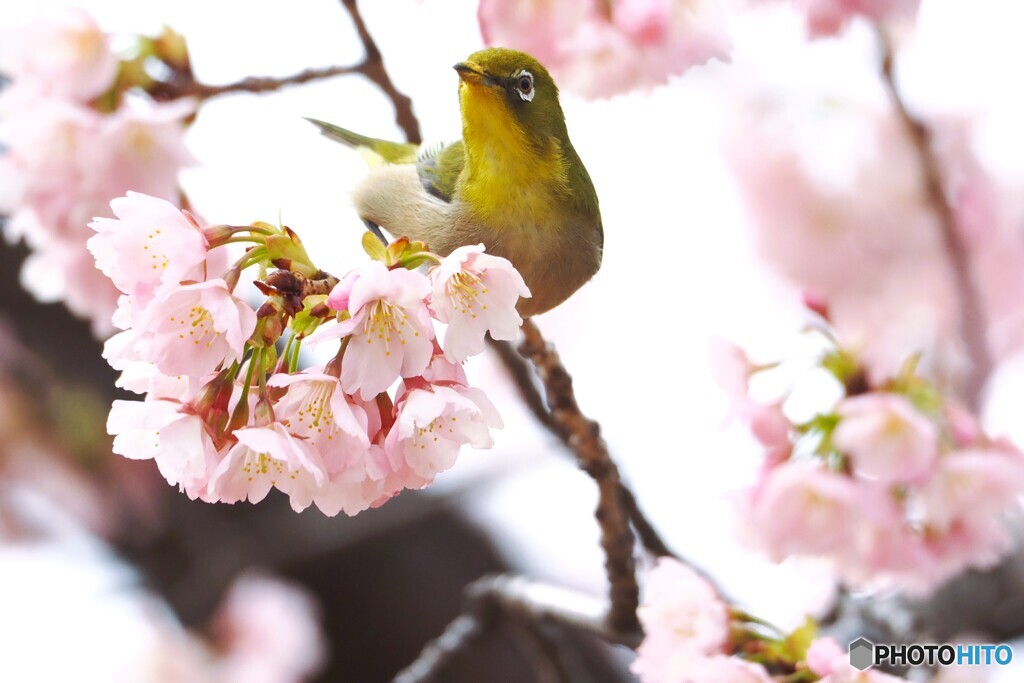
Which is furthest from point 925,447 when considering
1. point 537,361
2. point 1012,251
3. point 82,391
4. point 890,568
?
point 82,391

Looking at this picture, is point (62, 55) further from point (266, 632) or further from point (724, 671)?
point (266, 632)

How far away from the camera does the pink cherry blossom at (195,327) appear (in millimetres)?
247

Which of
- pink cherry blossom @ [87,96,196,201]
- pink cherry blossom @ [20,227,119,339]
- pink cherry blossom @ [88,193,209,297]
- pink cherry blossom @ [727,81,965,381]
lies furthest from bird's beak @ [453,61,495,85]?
pink cherry blossom @ [727,81,965,381]

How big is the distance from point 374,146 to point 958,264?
1.55 feet

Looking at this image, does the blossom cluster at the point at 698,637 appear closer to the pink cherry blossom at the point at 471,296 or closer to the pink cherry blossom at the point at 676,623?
the pink cherry blossom at the point at 676,623

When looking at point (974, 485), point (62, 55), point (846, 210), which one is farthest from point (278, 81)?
point (846, 210)

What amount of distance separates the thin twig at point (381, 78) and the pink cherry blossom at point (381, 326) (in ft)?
0.65

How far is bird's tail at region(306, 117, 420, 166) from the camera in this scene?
417 mm

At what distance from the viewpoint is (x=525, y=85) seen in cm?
32

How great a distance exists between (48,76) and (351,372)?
1.17 feet

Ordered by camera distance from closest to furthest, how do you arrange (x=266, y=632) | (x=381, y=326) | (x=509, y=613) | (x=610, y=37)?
1. (x=381, y=326)
2. (x=610, y=37)
3. (x=509, y=613)
4. (x=266, y=632)

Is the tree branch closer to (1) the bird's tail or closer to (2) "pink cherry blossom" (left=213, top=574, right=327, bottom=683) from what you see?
(1) the bird's tail

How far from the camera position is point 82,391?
0.85m

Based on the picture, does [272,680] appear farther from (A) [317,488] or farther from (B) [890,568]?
(A) [317,488]
